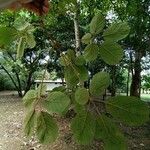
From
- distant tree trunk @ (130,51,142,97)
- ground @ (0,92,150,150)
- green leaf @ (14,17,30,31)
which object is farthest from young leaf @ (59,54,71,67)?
distant tree trunk @ (130,51,142,97)

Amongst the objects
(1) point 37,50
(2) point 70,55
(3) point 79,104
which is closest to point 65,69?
(2) point 70,55

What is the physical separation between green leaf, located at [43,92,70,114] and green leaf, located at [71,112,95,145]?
3 cm

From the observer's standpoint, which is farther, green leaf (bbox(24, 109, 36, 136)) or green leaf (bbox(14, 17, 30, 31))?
green leaf (bbox(14, 17, 30, 31))

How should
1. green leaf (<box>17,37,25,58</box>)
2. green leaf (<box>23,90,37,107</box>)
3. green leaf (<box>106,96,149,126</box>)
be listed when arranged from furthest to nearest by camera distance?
green leaf (<box>17,37,25,58</box>) < green leaf (<box>23,90,37,107</box>) < green leaf (<box>106,96,149,126</box>)

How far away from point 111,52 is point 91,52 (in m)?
0.09

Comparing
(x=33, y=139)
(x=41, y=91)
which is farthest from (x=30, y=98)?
(x=33, y=139)

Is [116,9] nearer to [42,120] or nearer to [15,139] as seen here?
[15,139]

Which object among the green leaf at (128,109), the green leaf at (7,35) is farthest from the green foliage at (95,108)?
the green leaf at (7,35)

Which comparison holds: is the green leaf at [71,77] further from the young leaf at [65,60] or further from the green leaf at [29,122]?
the green leaf at [29,122]

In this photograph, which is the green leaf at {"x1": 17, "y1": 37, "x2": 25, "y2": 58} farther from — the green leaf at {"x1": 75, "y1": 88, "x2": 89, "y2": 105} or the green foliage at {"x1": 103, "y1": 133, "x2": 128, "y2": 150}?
the green foliage at {"x1": 103, "y1": 133, "x2": 128, "y2": 150}

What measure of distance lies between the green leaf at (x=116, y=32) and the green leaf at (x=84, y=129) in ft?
0.58

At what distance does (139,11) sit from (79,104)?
7.70 metres

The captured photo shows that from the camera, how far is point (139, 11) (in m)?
8.11

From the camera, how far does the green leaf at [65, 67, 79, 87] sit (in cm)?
83
